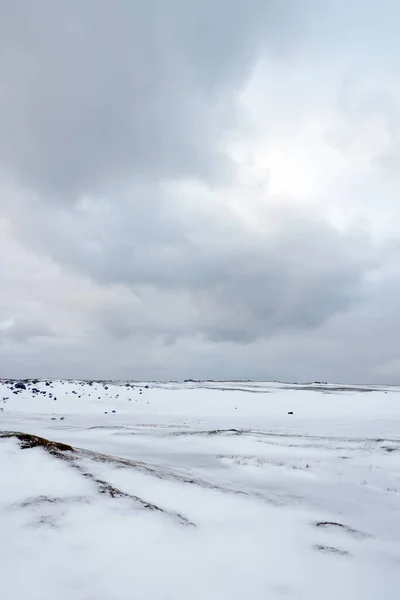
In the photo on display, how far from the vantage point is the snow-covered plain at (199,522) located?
4398 millimetres

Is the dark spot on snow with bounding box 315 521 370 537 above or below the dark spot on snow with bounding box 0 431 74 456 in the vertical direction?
below

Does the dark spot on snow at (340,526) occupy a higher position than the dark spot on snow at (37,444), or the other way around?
the dark spot on snow at (37,444)

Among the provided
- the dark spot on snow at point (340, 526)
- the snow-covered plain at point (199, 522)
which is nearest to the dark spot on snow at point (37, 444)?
the snow-covered plain at point (199, 522)

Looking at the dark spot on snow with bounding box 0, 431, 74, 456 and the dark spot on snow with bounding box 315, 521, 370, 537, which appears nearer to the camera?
the dark spot on snow with bounding box 315, 521, 370, 537

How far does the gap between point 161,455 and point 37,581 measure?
330 inches

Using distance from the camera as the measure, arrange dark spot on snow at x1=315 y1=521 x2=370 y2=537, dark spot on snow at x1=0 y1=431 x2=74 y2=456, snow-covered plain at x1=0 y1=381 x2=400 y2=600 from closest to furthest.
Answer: snow-covered plain at x1=0 y1=381 x2=400 y2=600, dark spot on snow at x1=315 y1=521 x2=370 y2=537, dark spot on snow at x1=0 y1=431 x2=74 y2=456

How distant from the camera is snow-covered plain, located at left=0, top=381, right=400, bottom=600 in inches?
173

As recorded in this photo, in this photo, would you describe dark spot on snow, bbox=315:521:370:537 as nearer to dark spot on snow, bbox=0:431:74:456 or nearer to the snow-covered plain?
the snow-covered plain

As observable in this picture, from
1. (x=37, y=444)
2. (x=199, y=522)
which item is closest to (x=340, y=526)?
(x=199, y=522)

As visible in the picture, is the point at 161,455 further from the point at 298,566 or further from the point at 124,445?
the point at 298,566

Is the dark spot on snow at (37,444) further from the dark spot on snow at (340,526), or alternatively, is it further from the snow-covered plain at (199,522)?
the dark spot on snow at (340,526)

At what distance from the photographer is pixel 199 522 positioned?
6.20 m

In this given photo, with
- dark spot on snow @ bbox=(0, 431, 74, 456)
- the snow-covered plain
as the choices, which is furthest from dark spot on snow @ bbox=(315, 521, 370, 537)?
dark spot on snow @ bbox=(0, 431, 74, 456)

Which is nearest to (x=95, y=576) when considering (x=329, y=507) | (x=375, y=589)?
(x=375, y=589)
